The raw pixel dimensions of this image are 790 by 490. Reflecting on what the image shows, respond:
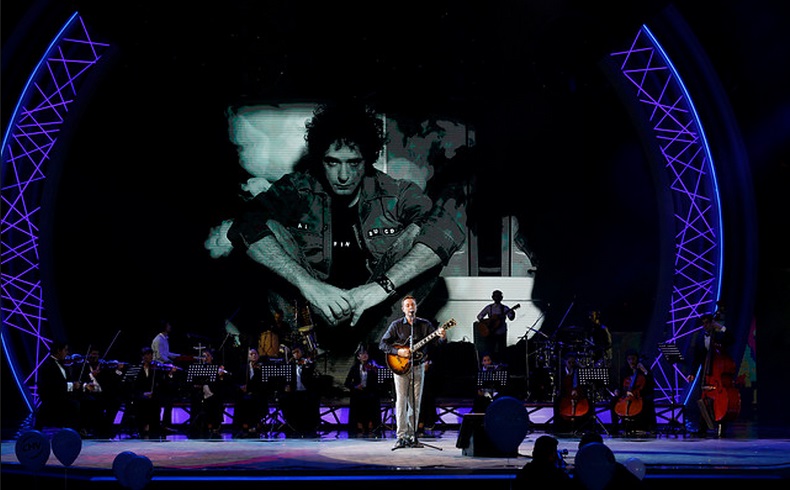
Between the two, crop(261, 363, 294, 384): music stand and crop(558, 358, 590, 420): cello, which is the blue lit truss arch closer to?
crop(261, 363, 294, 384): music stand

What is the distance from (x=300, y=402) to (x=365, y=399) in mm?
952

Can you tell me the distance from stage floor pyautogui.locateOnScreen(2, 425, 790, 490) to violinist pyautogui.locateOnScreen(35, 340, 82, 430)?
2.24 feet

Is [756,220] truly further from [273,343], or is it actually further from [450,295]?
[273,343]

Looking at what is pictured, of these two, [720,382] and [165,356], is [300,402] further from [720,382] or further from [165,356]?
[720,382]

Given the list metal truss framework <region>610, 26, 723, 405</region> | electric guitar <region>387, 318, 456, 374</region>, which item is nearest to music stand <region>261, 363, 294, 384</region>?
electric guitar <region>387, 318, 456, 374</region>

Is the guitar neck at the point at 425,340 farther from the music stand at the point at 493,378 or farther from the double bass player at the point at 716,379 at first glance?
the double bass player at the point at 716,379

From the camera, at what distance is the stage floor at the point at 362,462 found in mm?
10047

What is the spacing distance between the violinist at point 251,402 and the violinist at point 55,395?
233 centimetres

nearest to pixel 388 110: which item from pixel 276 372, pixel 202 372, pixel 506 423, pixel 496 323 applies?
pixel 496 323

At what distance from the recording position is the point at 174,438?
15508 mm

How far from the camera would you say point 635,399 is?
1539 centimetres

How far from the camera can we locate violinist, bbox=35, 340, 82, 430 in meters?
15.4

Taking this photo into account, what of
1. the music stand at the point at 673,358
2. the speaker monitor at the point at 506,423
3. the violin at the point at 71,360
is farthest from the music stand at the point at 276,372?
the speaker monitor at the point at 506,423

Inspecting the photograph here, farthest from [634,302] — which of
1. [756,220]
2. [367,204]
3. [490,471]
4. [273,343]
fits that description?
[490,471]
